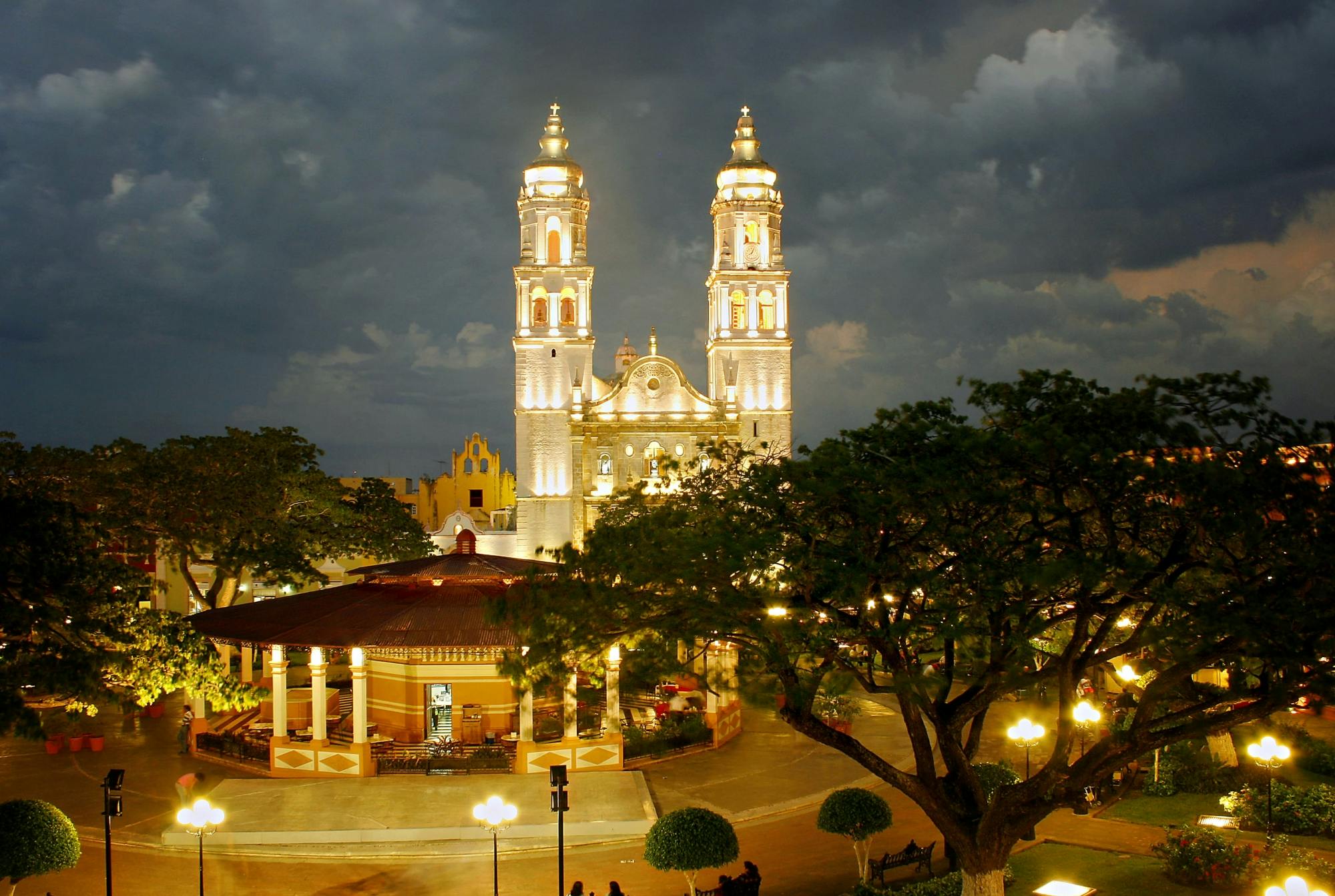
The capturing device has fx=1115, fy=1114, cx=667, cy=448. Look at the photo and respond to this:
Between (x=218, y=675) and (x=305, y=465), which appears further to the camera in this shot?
(x=305, y=465)

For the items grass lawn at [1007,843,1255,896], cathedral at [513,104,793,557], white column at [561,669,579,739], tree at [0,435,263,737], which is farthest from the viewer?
cathedral at [513,104,793,557]

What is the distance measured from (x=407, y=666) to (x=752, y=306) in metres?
31.3

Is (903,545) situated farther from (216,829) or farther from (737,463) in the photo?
(216,829)

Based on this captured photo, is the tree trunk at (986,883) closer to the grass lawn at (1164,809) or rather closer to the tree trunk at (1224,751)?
the grass lawn at (1164,809)

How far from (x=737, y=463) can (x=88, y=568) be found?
9.49 m

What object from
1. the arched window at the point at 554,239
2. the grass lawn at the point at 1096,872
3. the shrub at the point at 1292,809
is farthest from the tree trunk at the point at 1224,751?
the arched window at the point at 554,239

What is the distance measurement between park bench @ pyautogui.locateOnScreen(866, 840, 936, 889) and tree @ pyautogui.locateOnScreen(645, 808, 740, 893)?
2.28m

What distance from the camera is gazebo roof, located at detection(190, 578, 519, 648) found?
77.3 ft

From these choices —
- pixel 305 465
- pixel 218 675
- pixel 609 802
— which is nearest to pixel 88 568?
pixel 218 675

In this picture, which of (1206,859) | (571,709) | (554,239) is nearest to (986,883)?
(1206,859)

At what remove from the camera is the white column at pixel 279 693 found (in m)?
24.4

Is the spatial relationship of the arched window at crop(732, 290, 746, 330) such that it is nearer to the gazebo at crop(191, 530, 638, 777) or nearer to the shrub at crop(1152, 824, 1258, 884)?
the gazebo at crop(191, 530, 638, 777)

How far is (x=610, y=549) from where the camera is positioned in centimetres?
1560

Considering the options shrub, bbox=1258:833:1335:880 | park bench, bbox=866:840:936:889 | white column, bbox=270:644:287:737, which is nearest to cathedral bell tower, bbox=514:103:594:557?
white column, bbox=270:644:287:737
